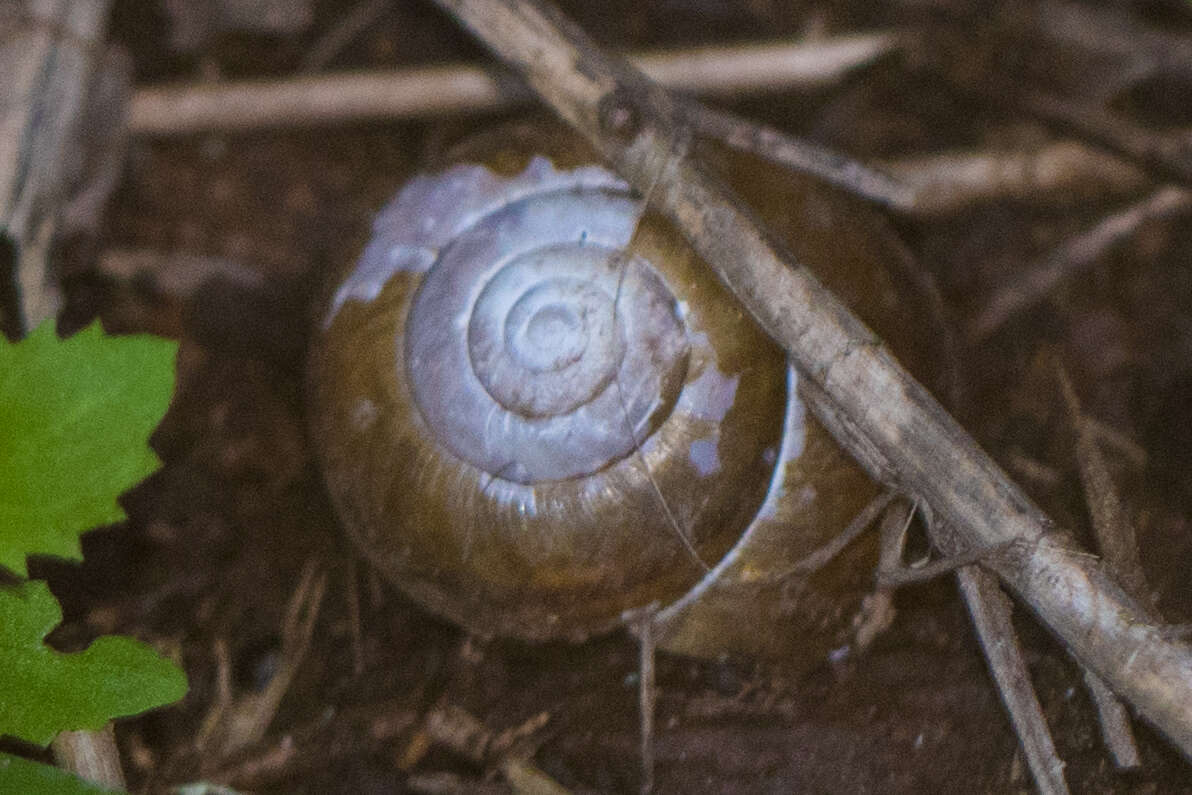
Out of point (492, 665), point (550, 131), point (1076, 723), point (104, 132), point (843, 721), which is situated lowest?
point (1076, 723)

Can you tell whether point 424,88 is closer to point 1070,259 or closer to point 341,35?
point 341,35

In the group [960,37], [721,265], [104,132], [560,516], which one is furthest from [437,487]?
[960,37]

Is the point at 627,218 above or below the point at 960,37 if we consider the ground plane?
below

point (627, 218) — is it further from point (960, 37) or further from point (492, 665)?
point (960, 37)

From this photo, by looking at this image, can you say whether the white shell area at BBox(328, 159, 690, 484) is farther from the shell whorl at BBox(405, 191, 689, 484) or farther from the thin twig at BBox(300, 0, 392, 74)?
the thin twig at BBox(300, 0, 392, 74)

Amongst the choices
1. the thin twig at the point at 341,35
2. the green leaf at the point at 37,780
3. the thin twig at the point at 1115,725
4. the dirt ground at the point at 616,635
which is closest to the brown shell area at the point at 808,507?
the dirt ground at the point at 616,635

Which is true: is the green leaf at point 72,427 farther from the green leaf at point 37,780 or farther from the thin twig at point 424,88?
the thin twig at point 424,88
